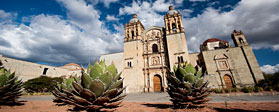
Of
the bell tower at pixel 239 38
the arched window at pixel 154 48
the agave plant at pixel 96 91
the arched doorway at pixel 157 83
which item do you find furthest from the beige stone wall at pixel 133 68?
the agave plant at pixel 96 91

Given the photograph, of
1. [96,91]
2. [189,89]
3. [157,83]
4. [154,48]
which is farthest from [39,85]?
[189,89]

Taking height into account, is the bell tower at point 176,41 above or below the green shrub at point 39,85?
above

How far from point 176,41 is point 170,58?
121 inches

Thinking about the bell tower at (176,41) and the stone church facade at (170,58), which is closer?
the stone church facade at (170,58)

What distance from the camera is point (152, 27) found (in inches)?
821

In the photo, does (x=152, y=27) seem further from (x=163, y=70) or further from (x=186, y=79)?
(x=186, y=79)

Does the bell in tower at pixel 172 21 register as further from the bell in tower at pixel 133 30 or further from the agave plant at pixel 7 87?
the agave plant at pixel 7 87

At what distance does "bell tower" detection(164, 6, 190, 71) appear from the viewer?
1640cm

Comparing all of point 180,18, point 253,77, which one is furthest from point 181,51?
point 253,77

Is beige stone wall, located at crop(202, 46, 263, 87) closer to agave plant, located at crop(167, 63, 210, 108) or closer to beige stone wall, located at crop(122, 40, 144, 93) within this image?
beige stone wall, located at crop(122, 40, 144, 93)

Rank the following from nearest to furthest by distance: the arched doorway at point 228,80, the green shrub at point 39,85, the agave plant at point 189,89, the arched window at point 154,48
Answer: the agave plant at point 189,89 → the arched doorway at point 228,80 → the green shrub at point 39,85 → the arched window at point 154,48

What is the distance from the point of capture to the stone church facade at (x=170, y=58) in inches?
599

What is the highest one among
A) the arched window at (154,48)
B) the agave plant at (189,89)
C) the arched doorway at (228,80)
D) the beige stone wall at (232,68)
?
the arched window at (154,48)

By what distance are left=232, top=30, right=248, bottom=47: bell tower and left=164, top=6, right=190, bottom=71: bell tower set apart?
8458 millimetres
